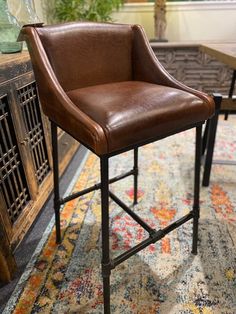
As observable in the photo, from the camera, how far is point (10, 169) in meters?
1.15

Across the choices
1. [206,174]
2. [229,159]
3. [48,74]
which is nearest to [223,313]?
[206,174]

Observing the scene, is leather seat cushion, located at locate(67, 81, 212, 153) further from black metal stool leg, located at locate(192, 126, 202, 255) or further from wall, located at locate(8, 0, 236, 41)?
wall, located at locate(8, 0, 236, 41)

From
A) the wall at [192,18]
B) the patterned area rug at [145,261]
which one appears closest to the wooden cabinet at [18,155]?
the patterned area rug at [145,261]

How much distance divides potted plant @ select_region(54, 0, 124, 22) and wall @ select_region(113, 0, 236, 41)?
54 centimetres

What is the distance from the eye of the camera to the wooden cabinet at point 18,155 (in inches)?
42.1

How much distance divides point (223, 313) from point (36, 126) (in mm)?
1241

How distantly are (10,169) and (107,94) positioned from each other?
604 mm

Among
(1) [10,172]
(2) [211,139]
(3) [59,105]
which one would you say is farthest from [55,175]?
(2) [211,139]

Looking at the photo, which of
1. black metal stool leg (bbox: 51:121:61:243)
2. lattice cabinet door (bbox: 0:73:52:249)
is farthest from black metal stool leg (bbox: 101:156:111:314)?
lattice cabinet door (bbox: 0:73:52:249)

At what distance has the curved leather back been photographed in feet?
2.92

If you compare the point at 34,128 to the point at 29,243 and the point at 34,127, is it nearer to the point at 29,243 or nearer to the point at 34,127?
the point at 34,127

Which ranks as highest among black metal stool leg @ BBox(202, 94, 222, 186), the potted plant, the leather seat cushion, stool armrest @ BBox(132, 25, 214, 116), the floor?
the potted plant

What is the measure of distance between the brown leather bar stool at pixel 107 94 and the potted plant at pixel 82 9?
1725 mm

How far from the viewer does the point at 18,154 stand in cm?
122
